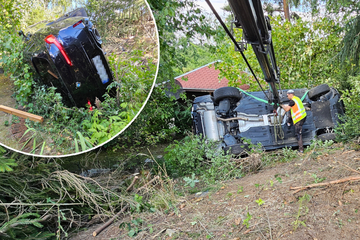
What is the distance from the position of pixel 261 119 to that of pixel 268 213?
14.6 feet

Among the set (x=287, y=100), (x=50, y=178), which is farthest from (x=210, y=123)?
(x=50, y=178)

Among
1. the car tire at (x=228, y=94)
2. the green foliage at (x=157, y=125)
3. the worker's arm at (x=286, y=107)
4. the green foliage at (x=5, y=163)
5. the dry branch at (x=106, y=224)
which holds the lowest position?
the green foliage at (x=157, y=125)

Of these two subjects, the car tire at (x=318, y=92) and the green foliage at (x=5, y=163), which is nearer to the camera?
the green foliage at (x=5, y=163)

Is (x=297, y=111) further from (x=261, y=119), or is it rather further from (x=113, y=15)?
(x=113, y=15)

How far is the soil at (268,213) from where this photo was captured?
11.0ft

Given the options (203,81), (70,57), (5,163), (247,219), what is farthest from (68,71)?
(203,81)

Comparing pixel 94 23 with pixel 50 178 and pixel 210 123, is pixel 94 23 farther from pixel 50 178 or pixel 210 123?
pixel 210 123

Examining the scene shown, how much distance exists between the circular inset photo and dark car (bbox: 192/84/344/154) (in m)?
5.36

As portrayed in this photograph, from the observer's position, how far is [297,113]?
725 cm

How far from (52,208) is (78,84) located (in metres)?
2.90

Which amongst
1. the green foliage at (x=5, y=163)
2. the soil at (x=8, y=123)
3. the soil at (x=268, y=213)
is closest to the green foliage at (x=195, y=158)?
the soil at (x=268, y=213)

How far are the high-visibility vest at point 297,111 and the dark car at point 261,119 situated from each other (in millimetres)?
345

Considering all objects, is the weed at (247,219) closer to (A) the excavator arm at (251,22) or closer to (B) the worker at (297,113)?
(A) the excavator arm at (251,22)

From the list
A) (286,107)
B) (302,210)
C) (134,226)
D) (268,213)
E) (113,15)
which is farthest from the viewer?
(286,107)
